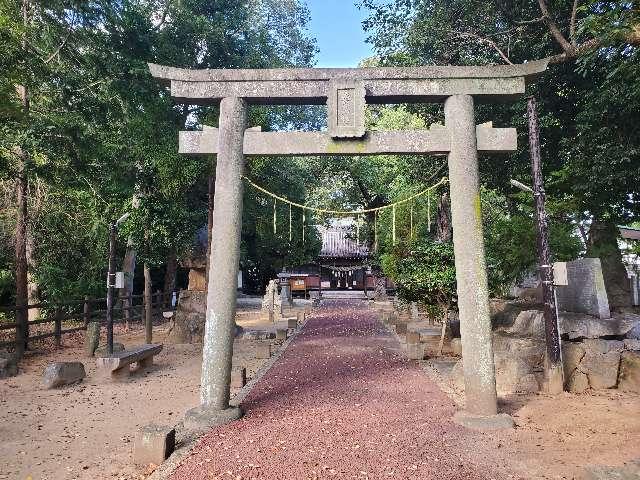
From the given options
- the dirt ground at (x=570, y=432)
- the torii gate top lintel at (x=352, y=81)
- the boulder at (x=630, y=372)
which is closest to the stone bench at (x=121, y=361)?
the torii gate top lintel at (x=352, y=81)

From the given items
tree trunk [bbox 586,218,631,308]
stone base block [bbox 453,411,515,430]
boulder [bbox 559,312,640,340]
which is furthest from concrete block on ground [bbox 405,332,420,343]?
stone base block [bbox 453,411,515,430]

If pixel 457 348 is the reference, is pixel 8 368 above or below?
below

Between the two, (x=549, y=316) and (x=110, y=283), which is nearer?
(x=549, y=316)

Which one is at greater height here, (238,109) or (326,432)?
(238,109)

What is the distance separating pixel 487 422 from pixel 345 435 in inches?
75.6

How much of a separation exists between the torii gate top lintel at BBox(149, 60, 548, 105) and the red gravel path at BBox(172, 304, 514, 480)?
4780 mm

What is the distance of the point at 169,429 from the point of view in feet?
17.8

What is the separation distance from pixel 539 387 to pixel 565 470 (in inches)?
143

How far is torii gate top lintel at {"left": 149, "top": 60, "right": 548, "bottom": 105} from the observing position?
6957 millimetres

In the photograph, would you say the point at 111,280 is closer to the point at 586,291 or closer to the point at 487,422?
the point at 487,422

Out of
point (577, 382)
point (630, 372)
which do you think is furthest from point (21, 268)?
point (630, 372)

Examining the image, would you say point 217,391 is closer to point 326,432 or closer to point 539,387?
point 326,432

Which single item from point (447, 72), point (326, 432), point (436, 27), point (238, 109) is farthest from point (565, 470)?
point (436, 27)

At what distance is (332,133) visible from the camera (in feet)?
22.7
